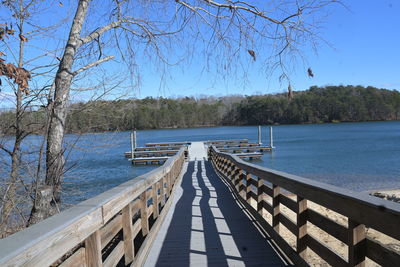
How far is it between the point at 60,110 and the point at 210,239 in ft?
8.66

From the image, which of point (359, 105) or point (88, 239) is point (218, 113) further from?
point (88, 239)

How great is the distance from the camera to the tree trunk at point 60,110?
4527 millimetres

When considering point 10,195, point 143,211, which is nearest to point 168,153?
point 10,195

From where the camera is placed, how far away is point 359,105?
10825 centimetres

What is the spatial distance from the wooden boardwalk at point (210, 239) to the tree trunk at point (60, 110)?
5.27 ft

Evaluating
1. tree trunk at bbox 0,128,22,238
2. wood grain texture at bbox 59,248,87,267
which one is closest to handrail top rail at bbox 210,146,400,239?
wood grain texture at bbox 59,248,87,267

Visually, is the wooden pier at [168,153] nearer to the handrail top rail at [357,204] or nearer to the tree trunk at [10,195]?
the tree trunk at [10,195]

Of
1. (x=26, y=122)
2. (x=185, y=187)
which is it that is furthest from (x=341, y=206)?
(x=185, y=187)

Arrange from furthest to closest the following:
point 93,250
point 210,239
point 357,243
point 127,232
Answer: point 210,239 < point 127,232 < point 357,243 < point 93,250

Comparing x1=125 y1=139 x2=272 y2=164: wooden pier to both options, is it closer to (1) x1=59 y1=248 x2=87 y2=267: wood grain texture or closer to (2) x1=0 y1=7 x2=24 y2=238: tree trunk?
(2) x1=0 y1=7 x2=24 y2=238: tree trunk

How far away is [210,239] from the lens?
14.3 feet

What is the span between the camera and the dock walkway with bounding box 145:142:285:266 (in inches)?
141

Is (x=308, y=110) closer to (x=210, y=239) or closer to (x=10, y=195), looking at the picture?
(x=210, y=239)

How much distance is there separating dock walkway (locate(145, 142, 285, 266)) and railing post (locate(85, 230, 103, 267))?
147 centimetres
